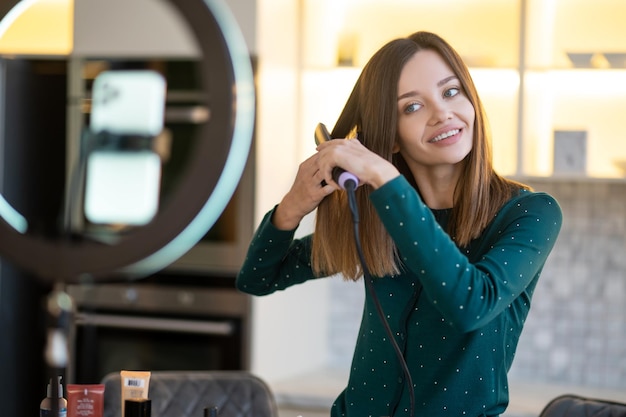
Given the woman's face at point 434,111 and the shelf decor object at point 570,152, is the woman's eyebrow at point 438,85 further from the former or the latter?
the shelf decor object at point 570,152

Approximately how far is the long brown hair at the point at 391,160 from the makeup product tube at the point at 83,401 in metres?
0.38

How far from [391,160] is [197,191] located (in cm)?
65

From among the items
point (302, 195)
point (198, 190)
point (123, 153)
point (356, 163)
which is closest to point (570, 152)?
point (123, 153)

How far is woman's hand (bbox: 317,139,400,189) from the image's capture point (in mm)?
988

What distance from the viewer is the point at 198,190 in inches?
22.3

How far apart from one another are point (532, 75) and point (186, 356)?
4.12ft

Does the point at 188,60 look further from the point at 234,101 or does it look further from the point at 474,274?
the point at 234,101

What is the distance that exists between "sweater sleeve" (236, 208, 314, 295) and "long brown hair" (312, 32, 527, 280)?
65 millimetres

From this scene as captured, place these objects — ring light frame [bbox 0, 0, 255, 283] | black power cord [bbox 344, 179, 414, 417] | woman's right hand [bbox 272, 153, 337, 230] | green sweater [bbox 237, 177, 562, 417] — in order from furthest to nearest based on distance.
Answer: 1. woman's right hand [bbox 272, 153, 337, 230]
2. green sweater [bbox 237, 177, 562, 417]
3. black power cord [bbox 344, 179, 414, 417]
4. ring light frame [bbox 0, 0, 255, 283]

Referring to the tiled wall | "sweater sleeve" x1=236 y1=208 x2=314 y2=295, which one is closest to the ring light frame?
"sweater sleeve" x1=236 y1=208 x2=314 y2=295

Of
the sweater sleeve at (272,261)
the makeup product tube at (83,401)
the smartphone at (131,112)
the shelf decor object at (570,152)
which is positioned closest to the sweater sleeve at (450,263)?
the sweater sleeve at (272,261)

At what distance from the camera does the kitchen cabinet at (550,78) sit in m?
2.39

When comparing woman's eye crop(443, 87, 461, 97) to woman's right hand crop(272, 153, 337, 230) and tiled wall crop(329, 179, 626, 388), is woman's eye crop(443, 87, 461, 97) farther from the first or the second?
tiled wall crop(329, 179, 626, 388)

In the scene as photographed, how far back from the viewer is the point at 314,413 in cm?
235
